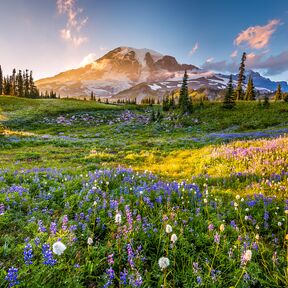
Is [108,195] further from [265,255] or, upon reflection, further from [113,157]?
[113,157]

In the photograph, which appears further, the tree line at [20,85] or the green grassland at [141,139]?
the tree line at [20,85]

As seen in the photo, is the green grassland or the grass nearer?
the grass

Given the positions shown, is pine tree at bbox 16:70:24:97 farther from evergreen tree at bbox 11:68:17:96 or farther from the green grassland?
the green grassland

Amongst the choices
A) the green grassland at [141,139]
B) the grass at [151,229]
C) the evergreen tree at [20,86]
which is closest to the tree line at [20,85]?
the evergreen tree at [20,86]

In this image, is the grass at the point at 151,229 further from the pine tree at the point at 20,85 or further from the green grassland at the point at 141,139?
the pine tree at the point at 20,85

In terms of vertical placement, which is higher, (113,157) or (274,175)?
(274,175)

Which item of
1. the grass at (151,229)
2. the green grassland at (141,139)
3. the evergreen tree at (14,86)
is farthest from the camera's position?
the evergreen tree at (14,86)

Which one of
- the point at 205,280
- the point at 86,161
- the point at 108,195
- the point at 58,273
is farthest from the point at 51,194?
the point at 86,161

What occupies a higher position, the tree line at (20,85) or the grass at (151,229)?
the tree line at (20,85)

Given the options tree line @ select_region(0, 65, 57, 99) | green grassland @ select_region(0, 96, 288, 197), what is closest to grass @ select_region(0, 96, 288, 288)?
green grassland @ select_region(0, 96, 288, 197)

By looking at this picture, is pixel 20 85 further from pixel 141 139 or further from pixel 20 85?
pixel 141 139

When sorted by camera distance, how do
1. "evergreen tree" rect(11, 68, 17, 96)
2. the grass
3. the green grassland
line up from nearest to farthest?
1. the grass
2. the green grassland
3. "evergreen tree" rect(11, 68, 17, 96)

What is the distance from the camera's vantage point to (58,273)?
3.25 metres

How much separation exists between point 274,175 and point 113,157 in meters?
9.54
